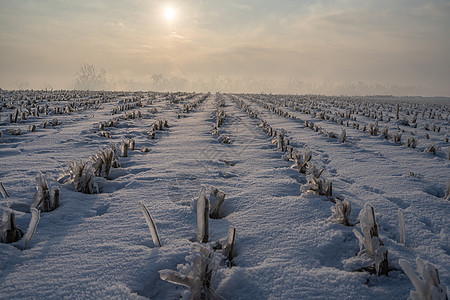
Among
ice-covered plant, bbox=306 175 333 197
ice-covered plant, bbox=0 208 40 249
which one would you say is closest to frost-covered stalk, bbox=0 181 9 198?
ice-covered plant, bbox=0 208 40 249

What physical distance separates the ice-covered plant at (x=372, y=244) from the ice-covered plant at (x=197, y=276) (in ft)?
3.14

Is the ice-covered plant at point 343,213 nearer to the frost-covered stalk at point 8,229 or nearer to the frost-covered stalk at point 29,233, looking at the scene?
the frost-covered stalk at point 29,233

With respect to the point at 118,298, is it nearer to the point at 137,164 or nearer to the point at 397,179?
the point at 137,164

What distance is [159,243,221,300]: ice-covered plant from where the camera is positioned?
52.4 inches

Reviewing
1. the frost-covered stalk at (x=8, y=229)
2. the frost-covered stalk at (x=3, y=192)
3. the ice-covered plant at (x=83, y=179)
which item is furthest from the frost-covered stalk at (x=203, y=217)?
the frost-covered stalk at (x=3, y=192)

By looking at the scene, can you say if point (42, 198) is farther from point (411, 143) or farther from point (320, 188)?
point (411, 143)

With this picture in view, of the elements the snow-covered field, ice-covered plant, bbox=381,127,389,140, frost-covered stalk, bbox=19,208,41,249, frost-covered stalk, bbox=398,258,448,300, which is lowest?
the snow-covered field

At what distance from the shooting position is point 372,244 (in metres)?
1.62

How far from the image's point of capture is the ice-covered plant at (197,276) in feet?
4.37

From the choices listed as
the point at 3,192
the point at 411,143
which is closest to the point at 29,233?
the point at 3,192

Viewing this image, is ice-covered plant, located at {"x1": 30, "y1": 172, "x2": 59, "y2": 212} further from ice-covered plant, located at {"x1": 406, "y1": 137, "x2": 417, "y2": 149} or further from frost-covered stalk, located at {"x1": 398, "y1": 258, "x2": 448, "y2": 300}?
ice-covered plant, located at {"x1": 406, "y1": 137, "x2": 417, "y2": 149}

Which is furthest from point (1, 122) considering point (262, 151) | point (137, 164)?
point (262, 151)

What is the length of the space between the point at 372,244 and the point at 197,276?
109cm

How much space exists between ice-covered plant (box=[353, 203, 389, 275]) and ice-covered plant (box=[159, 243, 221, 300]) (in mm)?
957
